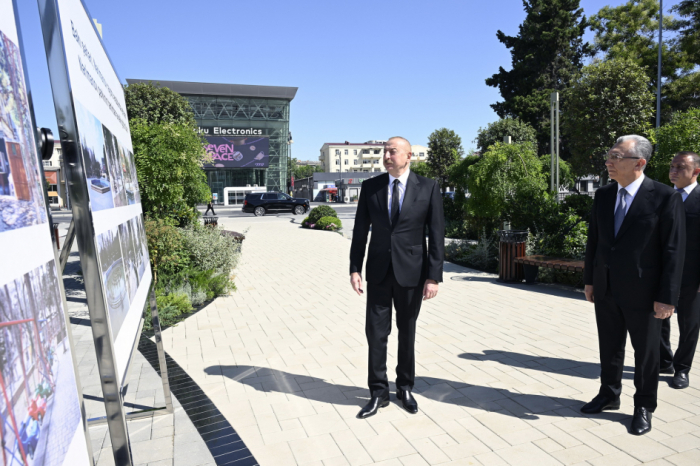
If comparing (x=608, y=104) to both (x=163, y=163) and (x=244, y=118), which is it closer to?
(x=163, y=163)

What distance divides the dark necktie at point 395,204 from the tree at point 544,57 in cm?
3200

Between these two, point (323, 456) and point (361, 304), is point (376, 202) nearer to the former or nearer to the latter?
point (323, 456)

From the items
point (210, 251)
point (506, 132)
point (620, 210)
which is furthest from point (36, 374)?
point (506, 132)

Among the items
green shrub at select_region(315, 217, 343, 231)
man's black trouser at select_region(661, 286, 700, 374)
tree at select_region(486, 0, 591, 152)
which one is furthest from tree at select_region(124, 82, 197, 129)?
tree at select_region(486, 0, 591, 152)

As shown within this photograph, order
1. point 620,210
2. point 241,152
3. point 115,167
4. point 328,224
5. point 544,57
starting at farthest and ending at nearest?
point 241,152 → point 544,57 → point 328,224 → point 620,210 → point 115,167

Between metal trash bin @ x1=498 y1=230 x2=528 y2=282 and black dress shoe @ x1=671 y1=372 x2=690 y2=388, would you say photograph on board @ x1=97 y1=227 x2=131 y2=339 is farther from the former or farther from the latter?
metal trash bin @ x1=498 y1=230 x2=528 y2=282

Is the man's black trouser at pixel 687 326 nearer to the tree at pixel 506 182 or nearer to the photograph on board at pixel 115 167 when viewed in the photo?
the photograph on board at pixel 115 167

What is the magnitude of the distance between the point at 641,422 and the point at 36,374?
3.56 metres

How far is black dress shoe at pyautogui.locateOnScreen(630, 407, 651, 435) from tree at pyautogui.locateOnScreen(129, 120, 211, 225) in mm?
6864

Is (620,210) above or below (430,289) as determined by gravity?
above

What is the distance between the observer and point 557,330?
5.60m

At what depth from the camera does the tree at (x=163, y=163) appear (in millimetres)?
7531

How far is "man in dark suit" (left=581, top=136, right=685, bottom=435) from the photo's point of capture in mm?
3105

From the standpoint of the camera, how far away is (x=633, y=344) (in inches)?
130
